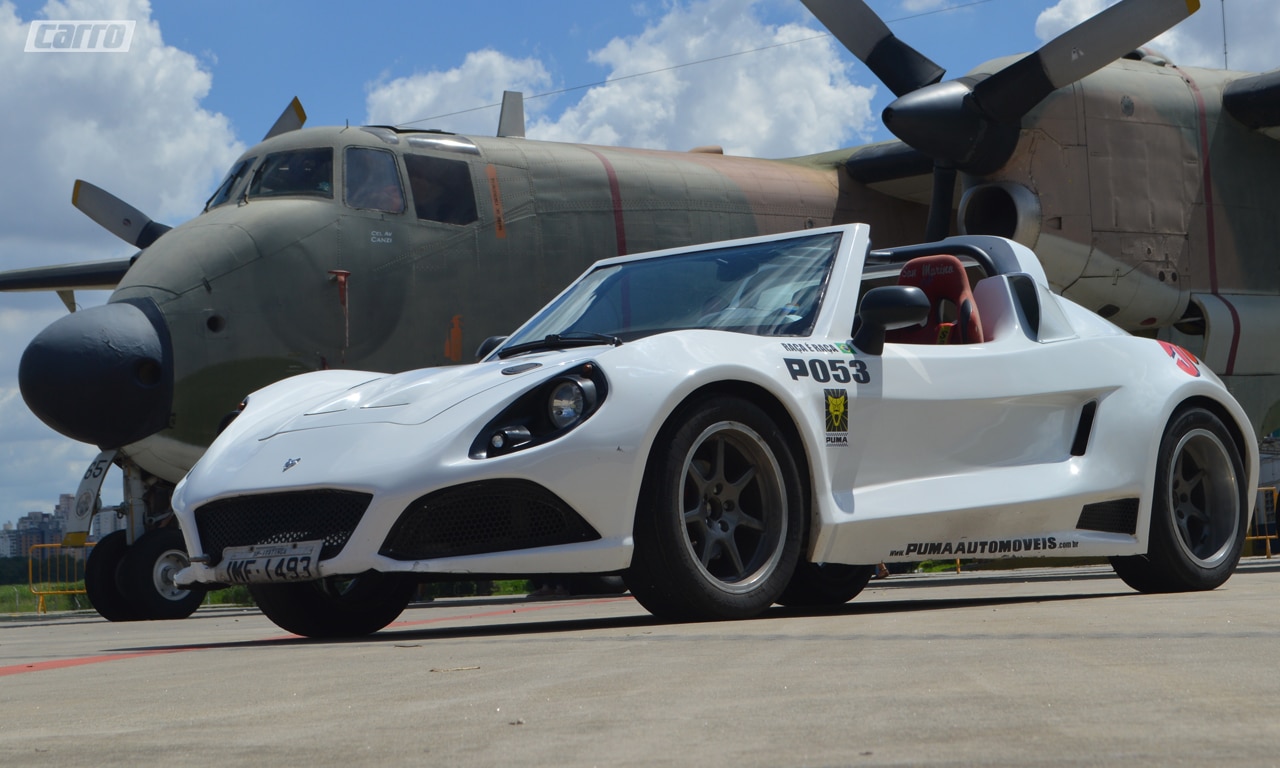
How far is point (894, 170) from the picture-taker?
15789 millimetres

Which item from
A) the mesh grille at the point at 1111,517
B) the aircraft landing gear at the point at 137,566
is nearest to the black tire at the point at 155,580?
the aircraft landing gear at the point at 137,566

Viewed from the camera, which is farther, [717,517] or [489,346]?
[489,346]

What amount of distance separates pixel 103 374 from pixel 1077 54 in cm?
804

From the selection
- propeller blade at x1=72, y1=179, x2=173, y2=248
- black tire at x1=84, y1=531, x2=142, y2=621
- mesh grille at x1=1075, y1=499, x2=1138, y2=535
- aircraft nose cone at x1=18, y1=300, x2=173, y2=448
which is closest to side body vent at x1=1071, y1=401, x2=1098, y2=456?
mesh grille at x1=1075, y1=499, x2=1138, y2=535

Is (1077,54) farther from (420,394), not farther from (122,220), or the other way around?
(122,220)

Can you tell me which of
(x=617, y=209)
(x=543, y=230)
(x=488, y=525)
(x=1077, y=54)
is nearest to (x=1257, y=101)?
(x=1077, y=54)

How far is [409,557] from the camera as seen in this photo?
4.78 m

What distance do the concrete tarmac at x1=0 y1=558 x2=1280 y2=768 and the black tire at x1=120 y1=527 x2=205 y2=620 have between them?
678 centimetres

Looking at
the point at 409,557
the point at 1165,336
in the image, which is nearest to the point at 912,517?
the point at 409,557

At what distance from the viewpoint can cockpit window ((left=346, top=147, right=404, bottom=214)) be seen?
12.2 metres

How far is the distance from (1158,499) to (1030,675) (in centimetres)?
375

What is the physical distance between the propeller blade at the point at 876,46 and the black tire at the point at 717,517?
966cm

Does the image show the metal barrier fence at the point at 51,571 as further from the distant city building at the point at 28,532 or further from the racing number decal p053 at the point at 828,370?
the distant city building at the point at 28,532

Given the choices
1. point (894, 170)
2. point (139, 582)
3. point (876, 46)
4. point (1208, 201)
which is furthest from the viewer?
point (894, 170)
